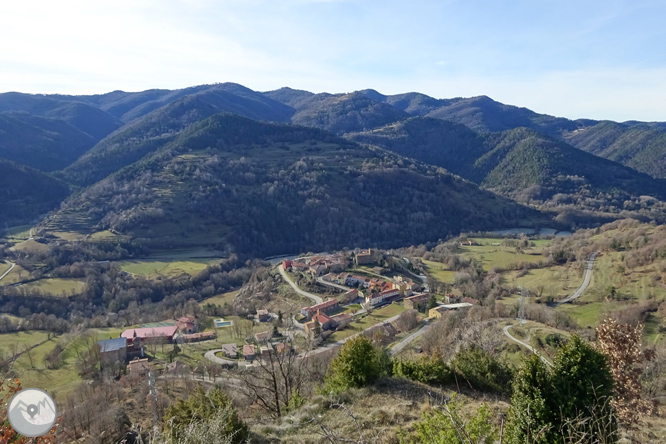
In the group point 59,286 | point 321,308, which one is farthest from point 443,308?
point 59,286

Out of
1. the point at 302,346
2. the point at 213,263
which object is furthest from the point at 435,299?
the point at 213,263

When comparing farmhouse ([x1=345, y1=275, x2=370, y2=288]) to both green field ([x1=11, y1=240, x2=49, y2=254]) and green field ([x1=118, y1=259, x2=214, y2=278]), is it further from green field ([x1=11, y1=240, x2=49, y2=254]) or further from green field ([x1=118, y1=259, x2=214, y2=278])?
green field ([x1=11, y1=240, x2=49, y2=254])

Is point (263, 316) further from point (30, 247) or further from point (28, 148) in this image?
point (28, 148)

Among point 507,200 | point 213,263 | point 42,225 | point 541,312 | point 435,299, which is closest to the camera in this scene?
point 541,312

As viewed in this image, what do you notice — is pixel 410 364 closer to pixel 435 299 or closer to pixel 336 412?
pixel 336 412

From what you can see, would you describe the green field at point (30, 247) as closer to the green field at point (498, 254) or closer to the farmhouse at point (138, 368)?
the farmhouse at point (138, 368)

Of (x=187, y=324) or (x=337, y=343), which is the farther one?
(x=187, y=324)
